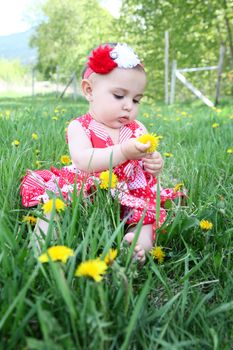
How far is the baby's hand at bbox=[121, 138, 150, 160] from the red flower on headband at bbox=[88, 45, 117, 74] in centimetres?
33

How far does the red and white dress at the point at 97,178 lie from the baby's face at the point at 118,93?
83 millimetres

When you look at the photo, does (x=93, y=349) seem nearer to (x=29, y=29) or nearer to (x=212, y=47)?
(x=212, y=47)

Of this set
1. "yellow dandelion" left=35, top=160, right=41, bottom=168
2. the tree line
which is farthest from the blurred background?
"yellow dandelion" left=35, top=160, right=41, bottom=168

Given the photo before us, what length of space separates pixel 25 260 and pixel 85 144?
811 millimetres

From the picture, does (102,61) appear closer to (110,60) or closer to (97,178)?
(110,60)

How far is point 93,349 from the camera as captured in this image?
2.55ft

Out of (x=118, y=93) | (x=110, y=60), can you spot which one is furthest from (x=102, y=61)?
(x=118, y=93)

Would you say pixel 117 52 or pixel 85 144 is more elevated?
pixel 117 52

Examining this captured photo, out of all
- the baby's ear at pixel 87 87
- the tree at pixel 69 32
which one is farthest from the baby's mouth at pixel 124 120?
the tree at pixel 69 32

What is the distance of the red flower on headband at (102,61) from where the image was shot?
1.67 metres

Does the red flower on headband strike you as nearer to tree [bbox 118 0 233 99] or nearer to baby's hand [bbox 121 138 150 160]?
baby's hand [bbox 121 138 150 160]

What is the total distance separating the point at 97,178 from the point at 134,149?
10.0 inches

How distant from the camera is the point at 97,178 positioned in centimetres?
168

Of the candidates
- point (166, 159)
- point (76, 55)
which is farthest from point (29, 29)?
point (166, 159)
